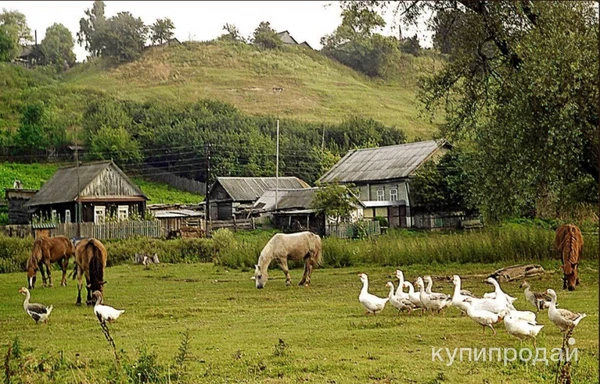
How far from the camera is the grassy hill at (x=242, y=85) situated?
214ft

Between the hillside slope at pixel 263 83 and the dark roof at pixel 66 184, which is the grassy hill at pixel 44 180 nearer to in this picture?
the dark roof at pixel 66 184

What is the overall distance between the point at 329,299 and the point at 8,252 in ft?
57.3

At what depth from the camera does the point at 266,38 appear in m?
83.6

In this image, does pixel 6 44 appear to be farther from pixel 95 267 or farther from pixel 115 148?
pixel 95 267

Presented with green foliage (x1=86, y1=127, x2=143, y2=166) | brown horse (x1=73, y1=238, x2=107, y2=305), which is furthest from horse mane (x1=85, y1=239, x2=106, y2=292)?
green foliage (x1=86, y1=127, x2=143, y2=166)

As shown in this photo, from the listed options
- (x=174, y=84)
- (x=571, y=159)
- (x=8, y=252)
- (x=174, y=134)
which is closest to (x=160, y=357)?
(x=571, y=159)

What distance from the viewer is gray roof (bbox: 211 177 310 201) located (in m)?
51.4

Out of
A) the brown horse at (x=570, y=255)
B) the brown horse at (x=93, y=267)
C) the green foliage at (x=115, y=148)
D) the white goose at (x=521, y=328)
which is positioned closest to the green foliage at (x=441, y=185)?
the green foliage at (x=115, y=148)

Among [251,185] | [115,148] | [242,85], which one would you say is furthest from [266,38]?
[251,185]

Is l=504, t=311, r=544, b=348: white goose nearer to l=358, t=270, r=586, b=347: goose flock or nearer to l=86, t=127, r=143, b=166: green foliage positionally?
l=358, t=270, r=586, b=347: goose flock

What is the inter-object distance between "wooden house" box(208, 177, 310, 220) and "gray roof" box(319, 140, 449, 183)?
594 cm

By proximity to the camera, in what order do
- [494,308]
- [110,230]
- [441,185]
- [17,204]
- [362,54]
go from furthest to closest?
1. [362,54]
2. [17,204]
3. [441,185]
4. [110,230]
5. [494,308]

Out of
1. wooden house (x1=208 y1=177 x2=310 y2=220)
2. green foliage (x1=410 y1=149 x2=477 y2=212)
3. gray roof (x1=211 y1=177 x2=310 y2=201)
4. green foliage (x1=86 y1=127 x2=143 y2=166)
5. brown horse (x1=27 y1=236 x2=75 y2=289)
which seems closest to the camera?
brown horse (x1=27 y1=236 x2=75 y2=289)

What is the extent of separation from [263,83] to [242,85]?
2.42 meters
